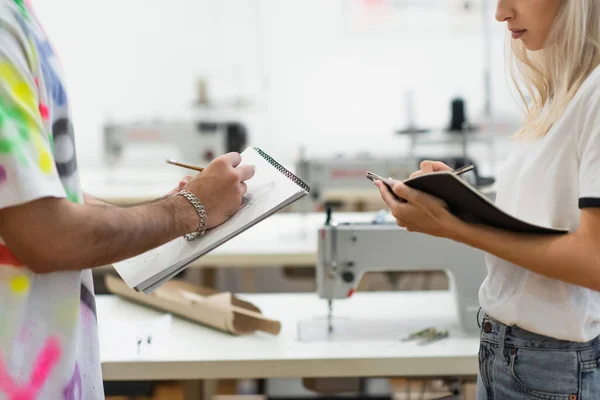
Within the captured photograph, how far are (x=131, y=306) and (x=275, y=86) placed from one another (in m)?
3.28

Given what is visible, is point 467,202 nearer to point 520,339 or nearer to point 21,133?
point 520,339

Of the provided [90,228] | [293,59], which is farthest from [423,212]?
[293,59]

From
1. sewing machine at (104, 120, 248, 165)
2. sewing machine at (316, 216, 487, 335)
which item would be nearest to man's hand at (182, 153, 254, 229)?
sewing machine at (316, 216, 487, 335)

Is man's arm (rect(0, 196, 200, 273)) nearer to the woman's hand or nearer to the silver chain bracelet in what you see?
the silver chain bracelet

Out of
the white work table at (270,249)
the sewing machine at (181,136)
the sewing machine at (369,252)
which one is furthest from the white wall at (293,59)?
the sewing machine at (369,252)

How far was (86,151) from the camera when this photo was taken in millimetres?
5398

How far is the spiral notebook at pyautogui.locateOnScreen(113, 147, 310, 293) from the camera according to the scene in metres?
1.24

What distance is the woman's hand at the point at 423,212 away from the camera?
1.18 metres

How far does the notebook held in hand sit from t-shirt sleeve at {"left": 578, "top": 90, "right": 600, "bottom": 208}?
0.07 metres

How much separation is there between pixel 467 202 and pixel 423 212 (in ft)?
0.32

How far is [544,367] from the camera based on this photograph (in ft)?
3.80

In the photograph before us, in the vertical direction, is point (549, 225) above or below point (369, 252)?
above

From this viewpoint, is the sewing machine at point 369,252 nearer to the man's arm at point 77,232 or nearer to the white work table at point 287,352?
the white work table at point 287,352

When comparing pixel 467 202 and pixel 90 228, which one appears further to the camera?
pixel 467 202
